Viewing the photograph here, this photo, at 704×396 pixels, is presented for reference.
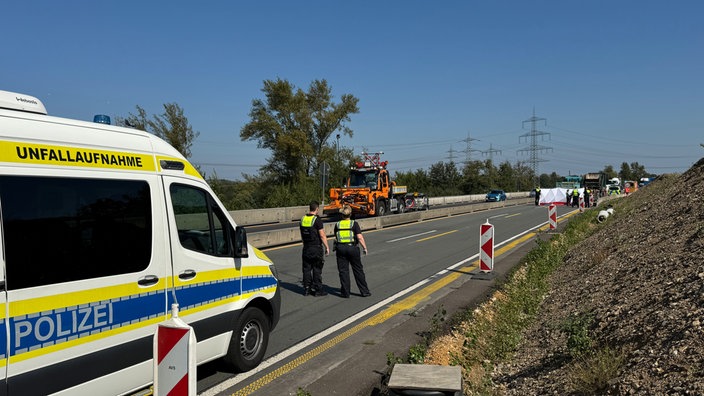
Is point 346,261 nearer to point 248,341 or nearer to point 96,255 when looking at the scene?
point 248,341

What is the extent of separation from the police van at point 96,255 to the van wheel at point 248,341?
105 millimetres

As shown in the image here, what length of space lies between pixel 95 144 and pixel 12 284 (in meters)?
1.18

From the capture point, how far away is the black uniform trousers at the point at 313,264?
8.34m

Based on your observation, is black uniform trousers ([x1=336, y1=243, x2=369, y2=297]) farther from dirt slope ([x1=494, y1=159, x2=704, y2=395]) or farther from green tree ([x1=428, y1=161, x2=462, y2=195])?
green tree ([x1=428, y1=161, x2=462, y2=195])

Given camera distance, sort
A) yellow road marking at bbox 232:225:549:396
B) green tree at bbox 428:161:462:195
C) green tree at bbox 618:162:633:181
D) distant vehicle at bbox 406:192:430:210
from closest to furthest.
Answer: yellow road marking at bbox 232:225:549:396
distant vehicle at bbox 406:192:430:210
green tree at bbox 428:161:462:195
green tree at bbox 618:162:633:181

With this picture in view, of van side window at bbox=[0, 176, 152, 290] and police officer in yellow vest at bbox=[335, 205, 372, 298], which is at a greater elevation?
van side window at bbox=[0, 176, 152, 290]

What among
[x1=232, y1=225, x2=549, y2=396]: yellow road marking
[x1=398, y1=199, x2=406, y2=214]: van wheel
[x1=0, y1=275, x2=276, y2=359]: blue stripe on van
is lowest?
[x1=232, y1=225, x2=549, y2=396]: yellow road marking

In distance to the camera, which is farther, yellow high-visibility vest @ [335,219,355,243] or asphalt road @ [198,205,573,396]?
yellow high-visibility vest @ [335,219,355,243]

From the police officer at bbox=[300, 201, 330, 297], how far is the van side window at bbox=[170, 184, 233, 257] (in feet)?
11.6

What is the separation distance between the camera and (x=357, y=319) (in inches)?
278

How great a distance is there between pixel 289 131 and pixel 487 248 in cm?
4015

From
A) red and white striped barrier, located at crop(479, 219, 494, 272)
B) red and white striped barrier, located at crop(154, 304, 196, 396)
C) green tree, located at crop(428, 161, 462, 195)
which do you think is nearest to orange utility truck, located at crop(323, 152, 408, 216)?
red and white striped barrier, located at crop(479, 219, 494, 272)

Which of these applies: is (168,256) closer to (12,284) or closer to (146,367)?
(146,367)

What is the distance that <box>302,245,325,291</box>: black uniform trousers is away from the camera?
8.34 m
